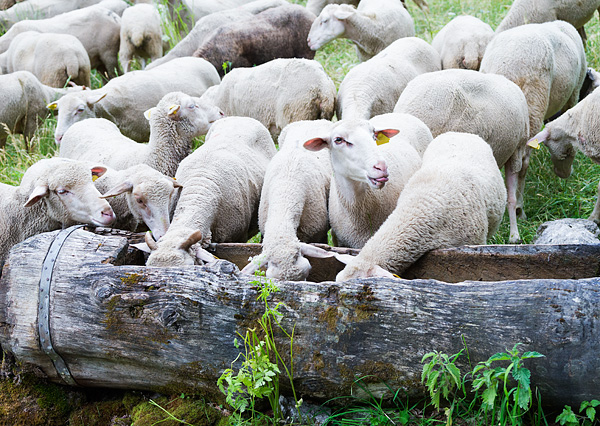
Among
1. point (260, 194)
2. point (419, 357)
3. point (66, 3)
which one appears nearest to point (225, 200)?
point (260, 194)

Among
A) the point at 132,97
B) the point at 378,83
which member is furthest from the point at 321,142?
the point at 132,97

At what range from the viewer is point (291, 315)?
277 centimetres

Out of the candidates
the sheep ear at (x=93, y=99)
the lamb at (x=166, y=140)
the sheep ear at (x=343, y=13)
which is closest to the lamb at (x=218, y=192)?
the lamb at (x=166, y=140)

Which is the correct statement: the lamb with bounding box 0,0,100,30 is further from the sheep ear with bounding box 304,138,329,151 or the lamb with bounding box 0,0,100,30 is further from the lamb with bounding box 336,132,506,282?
the lamb with bounding box 336,132,506,282

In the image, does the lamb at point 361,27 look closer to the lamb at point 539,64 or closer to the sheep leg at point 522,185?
the lamb at point 539,64

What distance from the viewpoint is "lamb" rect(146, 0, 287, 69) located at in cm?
907

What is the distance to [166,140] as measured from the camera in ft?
16.8

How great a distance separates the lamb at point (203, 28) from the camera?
9070 mm

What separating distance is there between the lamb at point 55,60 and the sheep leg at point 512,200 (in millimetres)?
5906

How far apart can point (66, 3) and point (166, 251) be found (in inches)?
400

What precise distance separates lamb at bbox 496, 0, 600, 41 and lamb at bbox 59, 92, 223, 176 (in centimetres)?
398

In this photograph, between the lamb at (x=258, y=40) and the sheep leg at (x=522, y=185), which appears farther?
the lamb at (x=258, y=40)

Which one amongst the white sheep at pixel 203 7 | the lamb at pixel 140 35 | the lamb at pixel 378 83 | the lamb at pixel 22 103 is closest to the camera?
the lamb at pixel 378 83

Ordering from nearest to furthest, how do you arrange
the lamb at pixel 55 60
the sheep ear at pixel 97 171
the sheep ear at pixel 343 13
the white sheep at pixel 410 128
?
the sheep ear at pixel 97 171, the white sheep at pixel 410 128, the sheep ear at pixel 343 13, the lamb at pixel 55 60
